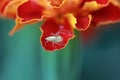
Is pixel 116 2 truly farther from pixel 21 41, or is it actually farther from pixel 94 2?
pixel 21 41

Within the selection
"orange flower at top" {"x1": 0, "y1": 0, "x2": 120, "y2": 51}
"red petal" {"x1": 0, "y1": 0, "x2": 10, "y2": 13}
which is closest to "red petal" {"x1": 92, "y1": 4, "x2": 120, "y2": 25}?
"orange flower at top" {"x1": 0, "y1": 0, "x2": 120, "y2": 51}

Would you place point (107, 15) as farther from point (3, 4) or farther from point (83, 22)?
point (3, 4)

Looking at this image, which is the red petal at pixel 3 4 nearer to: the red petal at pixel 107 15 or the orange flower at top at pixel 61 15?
the orange flower at top at pixel 61 15

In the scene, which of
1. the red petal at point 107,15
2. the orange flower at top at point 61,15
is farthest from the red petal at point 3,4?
the red petal at point 107,15

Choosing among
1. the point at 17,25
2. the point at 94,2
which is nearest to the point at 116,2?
the point at 94,2

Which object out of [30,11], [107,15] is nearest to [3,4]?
[30,11]
